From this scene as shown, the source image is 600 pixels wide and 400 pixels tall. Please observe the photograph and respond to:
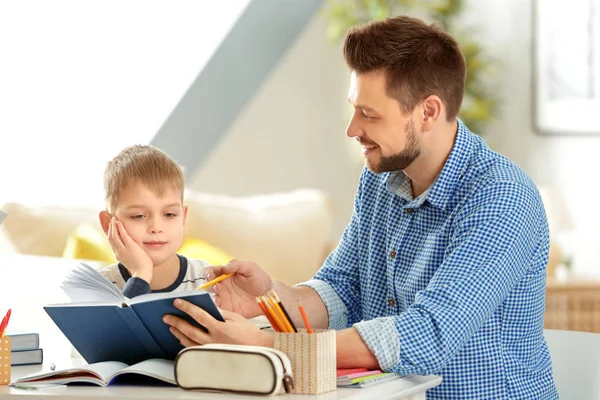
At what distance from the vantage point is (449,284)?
1.64 m

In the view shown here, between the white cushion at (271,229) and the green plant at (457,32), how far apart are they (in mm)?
1498

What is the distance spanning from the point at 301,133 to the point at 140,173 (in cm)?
346

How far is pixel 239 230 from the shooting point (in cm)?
362

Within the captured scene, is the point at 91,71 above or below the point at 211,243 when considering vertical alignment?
above

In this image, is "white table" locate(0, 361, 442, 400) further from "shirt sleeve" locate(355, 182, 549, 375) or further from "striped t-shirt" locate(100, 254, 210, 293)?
"striped t-shirt" locate(100, 254, 210, 293)

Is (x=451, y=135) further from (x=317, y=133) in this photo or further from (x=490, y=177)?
(x=317, y=133)

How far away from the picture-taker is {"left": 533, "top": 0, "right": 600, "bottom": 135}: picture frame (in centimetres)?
471

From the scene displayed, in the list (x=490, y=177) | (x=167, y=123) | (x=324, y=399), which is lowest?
(x=324, y=399)

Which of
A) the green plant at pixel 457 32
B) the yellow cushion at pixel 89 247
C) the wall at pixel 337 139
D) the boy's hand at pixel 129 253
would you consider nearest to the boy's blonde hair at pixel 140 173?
the boy's hand at pixel 129 253

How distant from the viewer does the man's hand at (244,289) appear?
1.86m

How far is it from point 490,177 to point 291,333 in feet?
2.09

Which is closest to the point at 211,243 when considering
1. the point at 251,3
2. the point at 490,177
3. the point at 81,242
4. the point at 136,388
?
the point at 81,242

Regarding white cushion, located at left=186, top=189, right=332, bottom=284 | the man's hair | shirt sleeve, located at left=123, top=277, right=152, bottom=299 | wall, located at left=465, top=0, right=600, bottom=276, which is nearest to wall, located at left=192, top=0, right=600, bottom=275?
wall, located at left=465, top=0, right=600, bottom=276

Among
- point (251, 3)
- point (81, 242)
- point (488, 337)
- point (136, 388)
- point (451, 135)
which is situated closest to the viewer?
point (136, 388)
